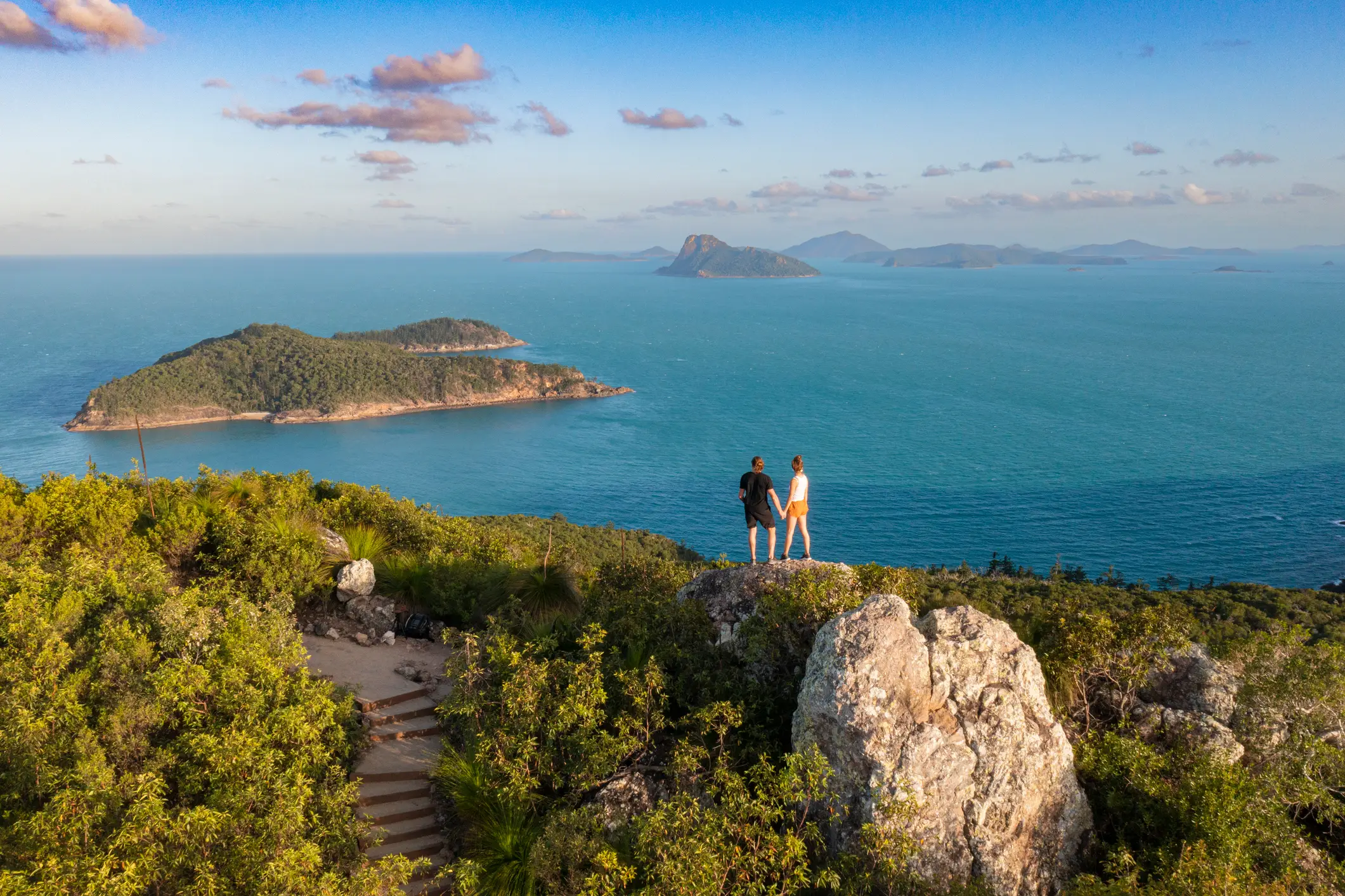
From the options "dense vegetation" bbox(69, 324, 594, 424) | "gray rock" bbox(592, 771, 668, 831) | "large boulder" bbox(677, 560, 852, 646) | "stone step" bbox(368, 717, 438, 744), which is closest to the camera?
"gray rock" bbox(592, 771, 668, 831)

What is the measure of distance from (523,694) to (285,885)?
261 cm

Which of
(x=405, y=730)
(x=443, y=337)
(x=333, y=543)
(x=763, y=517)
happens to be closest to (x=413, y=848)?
(x=405, y=730)

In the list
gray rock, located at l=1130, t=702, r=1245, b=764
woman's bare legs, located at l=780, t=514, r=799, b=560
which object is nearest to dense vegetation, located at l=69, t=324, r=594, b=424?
woman's bare legs, located at l=780, t=514, r=799, b=560

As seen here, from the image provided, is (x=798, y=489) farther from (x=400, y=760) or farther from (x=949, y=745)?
A: (x=400, y=760)

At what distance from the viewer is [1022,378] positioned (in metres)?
129

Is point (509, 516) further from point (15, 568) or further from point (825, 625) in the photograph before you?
point (825, 625)

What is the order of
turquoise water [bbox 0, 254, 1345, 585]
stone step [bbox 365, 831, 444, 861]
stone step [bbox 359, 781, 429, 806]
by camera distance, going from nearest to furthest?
stone step [bbox 365, 831, 444, 861]
stone step [bbox 359, 781, 429, 806]
turquoise water [bbox 0, 254, 1345, 585]

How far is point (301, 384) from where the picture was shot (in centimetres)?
12750

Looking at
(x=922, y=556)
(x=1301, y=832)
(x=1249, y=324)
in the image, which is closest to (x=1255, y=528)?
(x=922, y=556)

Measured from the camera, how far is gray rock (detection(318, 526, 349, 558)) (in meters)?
14.6

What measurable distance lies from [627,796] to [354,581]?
8.34 m

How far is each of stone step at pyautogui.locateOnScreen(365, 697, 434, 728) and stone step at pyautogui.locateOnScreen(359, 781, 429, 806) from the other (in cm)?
117

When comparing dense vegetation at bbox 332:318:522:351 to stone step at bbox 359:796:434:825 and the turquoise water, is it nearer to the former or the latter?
the turquoise water

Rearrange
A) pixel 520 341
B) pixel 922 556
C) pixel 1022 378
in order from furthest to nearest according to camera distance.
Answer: pixel 520 341 < pixel 1022 378 < pixel 922 556
